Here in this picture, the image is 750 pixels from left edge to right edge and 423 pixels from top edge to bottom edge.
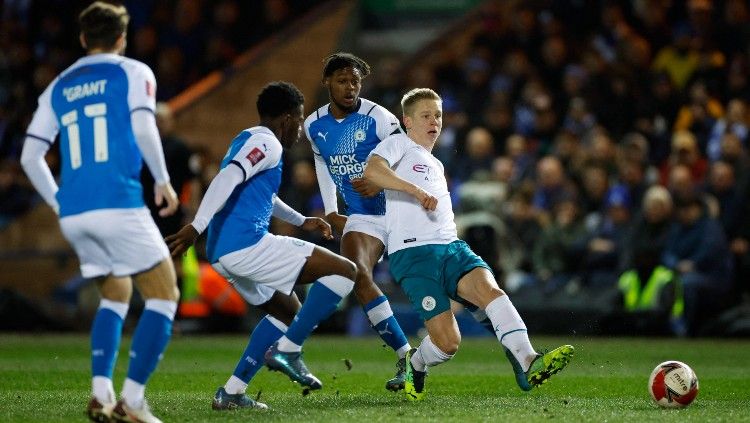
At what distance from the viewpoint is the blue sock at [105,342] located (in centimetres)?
648

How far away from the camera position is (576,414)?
712cm

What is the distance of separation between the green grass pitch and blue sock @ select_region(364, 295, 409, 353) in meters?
0.36

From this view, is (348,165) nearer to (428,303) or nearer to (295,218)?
(295,218)

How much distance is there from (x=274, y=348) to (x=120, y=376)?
2.58m

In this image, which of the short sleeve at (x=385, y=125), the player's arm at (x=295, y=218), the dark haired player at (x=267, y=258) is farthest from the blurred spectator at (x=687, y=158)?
the dark haired player at (x=267, y=258)

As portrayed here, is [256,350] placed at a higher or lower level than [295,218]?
lower

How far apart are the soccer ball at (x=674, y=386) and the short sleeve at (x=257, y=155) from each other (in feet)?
8.44

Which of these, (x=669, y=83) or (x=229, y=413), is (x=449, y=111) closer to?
(x=669, y=83)

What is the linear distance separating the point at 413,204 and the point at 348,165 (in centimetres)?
119

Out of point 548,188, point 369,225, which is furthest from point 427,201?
point 548,188

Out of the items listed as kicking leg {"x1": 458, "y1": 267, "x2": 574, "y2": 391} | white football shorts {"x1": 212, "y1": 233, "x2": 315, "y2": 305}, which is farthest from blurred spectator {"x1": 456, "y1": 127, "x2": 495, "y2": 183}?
white football shorts {"x1": 212, "y1": 233, "x2": 315, "y2": 305}

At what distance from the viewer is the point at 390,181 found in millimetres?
7781

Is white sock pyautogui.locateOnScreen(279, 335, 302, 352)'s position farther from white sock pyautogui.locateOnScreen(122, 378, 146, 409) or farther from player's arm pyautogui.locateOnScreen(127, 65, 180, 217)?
player's arm pyautogui.locateOnScreen(127, 65, 180, 217)

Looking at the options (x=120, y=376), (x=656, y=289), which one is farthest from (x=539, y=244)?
(x=120, y=376)
